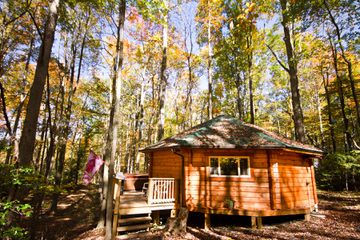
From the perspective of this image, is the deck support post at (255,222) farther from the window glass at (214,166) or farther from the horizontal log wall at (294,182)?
the window glass at (214,166)

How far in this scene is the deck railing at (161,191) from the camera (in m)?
7.57

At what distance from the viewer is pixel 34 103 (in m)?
4.95

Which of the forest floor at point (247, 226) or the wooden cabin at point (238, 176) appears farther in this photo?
the wooden cabin at point (238, 176)

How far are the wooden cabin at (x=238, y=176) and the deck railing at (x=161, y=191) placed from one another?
0.30ft

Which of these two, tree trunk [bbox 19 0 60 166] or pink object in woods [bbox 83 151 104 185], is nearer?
tree trunk [bbox 19 0 60 166]

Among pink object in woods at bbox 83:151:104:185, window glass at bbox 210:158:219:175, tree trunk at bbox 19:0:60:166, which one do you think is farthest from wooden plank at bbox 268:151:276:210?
tree trunk at bbox 19:0:60:166

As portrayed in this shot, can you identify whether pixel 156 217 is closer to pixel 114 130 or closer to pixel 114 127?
pixel 114 130

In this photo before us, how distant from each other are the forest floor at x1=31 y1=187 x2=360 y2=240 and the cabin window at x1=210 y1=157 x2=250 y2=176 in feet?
6.94

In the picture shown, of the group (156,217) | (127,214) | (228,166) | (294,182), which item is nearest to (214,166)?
(228,166)

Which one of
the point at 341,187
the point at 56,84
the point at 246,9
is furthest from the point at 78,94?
the point at 341,187

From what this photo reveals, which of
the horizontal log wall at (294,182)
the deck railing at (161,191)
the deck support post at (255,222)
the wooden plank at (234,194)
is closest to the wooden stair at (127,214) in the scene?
the deck railing at (161,191)

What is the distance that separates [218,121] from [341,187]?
12.5m

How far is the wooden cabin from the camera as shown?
7.65m

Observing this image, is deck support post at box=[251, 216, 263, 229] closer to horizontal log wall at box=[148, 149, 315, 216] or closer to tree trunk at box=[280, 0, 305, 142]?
horizontal log wall at box=[148, 149, 315, 216]
